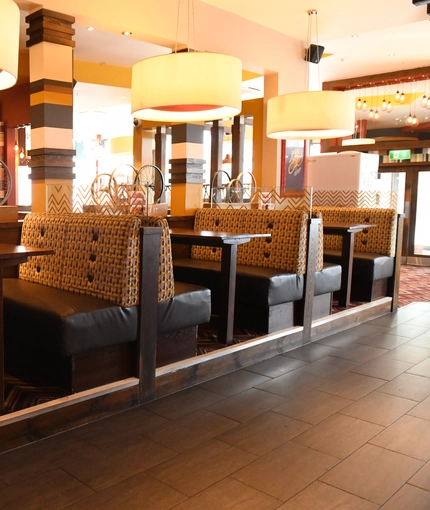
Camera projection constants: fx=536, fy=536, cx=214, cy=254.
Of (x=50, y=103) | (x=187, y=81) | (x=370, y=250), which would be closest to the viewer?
(x=187, y=81)

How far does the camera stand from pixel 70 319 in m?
2.53

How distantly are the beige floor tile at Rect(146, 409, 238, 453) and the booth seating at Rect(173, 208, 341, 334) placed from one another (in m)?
1.26

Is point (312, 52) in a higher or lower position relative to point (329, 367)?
higher

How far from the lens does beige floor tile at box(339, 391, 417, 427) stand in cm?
279

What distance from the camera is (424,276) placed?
898cm

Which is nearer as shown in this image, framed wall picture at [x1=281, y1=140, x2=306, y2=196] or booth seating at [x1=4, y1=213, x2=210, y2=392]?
booth seating at [x1=4, y1=213, x2=210, y2=392]

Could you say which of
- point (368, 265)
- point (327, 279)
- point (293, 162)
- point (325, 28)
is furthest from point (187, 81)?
point (293, 162)

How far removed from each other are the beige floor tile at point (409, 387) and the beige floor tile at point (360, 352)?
40cm

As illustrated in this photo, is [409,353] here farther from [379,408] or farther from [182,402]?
[182,402]

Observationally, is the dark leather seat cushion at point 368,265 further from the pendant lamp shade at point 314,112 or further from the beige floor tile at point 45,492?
the beige floor tile at point 45,492

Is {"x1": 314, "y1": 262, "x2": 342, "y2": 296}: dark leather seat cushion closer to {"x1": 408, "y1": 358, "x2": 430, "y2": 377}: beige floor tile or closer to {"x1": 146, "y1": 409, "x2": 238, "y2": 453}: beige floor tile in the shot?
{"x1": 408, "y1": 358, "x2": 430, "y2": 377}: beige floor tile

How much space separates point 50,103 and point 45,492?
334cm

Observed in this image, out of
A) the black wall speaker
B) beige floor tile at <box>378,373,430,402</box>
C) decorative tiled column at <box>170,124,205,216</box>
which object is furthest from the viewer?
the black wall speaker

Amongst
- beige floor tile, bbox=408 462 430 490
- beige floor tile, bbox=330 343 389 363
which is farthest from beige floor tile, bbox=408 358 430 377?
beige floor tile, bbox=408 462 430 490
